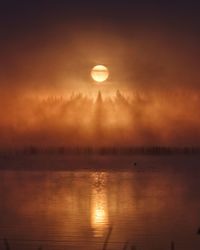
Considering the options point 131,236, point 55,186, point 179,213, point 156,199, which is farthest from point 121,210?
point 55,186

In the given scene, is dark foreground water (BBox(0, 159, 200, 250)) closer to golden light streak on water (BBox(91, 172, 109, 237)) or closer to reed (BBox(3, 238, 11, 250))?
golden light streak on water (BBox(91, 172, 109, 237))

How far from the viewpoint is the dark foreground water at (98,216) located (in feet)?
85.1

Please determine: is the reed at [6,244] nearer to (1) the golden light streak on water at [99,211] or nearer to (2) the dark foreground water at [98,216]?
(2) the dark foreground water at [98,216]

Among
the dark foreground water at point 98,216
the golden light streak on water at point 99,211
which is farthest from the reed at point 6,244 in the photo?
the golden light streak on water at point 99,211

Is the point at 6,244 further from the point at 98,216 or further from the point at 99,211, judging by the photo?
the point at 99,211

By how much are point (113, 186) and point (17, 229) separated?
27.9 meters

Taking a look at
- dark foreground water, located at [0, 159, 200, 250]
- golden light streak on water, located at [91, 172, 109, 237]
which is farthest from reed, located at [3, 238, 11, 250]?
golden light streak on water, located at [91, 172, 109, 237]

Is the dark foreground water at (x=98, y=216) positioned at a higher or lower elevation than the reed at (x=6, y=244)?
higher

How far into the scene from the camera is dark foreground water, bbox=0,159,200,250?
25938 millimetres

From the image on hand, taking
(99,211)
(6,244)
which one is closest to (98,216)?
(99,211)

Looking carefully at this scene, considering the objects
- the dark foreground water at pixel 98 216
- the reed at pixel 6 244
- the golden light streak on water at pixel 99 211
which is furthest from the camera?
the golden light streak on water at pixel 99 211

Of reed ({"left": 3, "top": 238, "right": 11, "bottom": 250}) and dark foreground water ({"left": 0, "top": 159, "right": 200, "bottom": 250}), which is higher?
dark foreground water ({"left": 0, "top": 159, "right": 200, "bottom": 250})

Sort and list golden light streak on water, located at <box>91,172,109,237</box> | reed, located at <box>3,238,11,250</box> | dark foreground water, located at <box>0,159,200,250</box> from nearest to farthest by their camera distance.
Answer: reed, located at <box>3,238,11,250</box>, dark foreground water, located at <box>0,159,200,250</box>, golden light streak on water, located at <box>91,172,109,237</box>

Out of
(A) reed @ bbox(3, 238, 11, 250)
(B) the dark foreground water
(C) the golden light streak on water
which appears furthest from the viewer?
(C) the golden light streak on water
